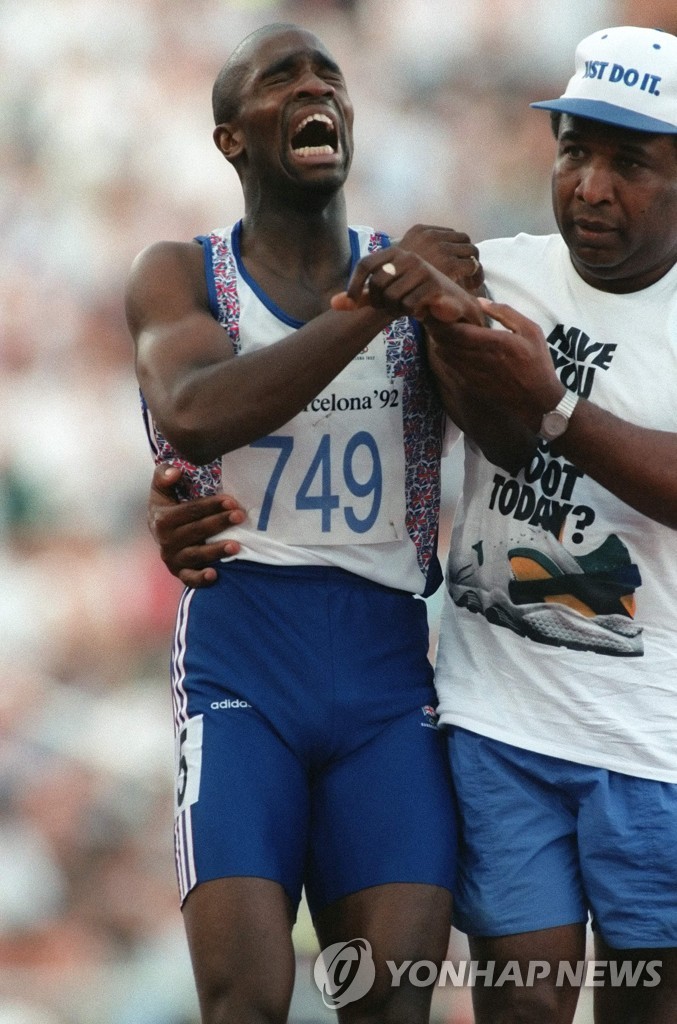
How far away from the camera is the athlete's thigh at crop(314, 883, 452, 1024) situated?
7.34 feet

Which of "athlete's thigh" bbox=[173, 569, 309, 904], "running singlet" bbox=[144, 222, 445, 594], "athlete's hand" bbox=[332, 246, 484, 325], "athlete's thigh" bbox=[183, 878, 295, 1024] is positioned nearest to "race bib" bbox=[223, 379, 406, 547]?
"running singlet" bbox=[144, 222, 445, 594]

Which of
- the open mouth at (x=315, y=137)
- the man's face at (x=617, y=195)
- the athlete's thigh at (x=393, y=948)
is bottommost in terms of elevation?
the athlete's thigh at (x=393, y=948)

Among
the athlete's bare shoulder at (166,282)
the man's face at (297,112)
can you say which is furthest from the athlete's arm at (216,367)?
the man's face at (297,112)

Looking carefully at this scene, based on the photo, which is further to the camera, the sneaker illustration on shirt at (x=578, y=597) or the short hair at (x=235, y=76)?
the short hair at (x=235, y=76)

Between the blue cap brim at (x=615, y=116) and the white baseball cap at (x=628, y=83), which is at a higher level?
the white baseball cap at (x=628, y=83)

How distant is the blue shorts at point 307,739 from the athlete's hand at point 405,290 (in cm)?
51

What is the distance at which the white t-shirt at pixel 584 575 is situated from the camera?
92.7 inches

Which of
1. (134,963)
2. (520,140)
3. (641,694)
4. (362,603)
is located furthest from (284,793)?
(520,140)

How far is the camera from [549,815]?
242cm

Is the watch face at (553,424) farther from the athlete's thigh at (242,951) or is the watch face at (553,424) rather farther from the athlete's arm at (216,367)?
the athlete's thigh at (242,951)

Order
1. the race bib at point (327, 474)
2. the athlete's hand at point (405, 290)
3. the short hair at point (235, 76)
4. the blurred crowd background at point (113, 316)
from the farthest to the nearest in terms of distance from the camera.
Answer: the blurred crowd background at point (113, 316) < the short hair at point (235, 76) < the race bib at point (327, 474) < the athlete's hand at point (405, 290)

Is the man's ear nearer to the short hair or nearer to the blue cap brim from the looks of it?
the short hair

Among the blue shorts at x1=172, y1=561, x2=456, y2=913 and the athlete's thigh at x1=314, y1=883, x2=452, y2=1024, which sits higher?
the blue shorts at x1=172, y1=561, x2=456, y2=913

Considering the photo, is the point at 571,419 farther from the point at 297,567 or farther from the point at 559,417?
the point at 297,567
